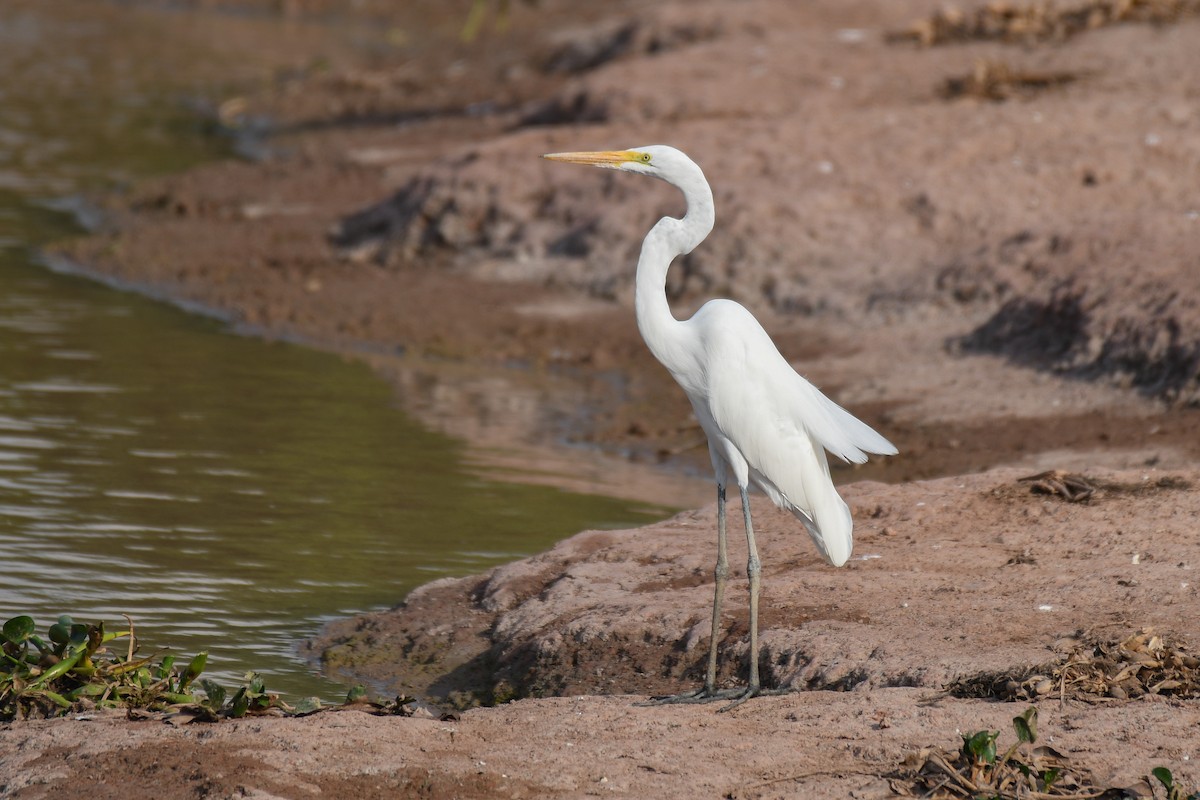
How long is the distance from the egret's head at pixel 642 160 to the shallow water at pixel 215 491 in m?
2.24

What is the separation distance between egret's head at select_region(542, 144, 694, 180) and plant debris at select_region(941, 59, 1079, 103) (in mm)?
9719

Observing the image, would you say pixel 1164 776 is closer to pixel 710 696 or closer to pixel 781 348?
pixel 710 696

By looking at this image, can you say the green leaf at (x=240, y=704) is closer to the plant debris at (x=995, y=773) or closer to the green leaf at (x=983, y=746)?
the plant debris at (x=995, y=773)

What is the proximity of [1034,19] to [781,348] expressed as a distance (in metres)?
6.64

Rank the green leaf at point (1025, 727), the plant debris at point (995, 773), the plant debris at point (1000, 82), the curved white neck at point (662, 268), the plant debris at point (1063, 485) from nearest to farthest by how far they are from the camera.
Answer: the plant debris at point (995, 773), the green leaf at point (1025, 727), the curved white neck at point (662, 268), the plant debris at point (1063, 485), the plant debris at point (1000, 82)

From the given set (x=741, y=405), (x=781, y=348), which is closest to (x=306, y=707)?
(x=741, y=405)

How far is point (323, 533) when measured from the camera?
791 centimetres

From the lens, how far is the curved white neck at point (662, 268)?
212 inches

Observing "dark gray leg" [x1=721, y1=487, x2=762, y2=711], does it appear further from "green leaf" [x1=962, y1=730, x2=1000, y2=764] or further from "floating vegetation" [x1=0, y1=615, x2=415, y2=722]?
"floating vegetation" [x1=0, y1=615, x2=415, y2=722]

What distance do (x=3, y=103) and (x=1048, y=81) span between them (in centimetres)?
1400

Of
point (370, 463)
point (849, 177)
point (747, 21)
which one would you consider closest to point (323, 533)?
point (370, 463)

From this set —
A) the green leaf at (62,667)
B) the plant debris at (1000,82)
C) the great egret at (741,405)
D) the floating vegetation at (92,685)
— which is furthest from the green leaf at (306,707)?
the plant debris at (1000,82)

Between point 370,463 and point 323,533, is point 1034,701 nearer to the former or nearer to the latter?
point 323,533

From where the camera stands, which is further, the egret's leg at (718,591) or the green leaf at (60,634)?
the egret's leg at (718,591)
